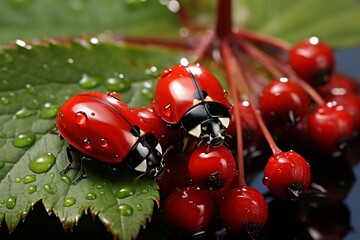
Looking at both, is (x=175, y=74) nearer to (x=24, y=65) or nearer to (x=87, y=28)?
(x=24, y=65)

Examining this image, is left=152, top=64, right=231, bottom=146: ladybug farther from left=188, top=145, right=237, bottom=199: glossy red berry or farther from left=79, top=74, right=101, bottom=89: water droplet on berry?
left=79, top=74, right=101, bottom=89: water droplet on berry

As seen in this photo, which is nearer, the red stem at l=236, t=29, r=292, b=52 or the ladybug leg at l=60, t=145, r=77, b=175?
the ladybug leg at l=60, t=145, r=77, b=175

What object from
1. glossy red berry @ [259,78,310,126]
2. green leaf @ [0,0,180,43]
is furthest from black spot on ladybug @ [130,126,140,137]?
green leaf @ [0,0,180,43]

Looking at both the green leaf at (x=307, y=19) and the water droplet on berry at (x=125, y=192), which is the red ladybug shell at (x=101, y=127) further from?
the green leaf at (x=307, y=19)

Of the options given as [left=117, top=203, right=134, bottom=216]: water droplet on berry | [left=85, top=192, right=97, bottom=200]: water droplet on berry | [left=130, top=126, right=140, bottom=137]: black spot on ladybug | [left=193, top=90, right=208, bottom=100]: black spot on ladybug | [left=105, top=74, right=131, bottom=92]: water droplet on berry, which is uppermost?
[left=193, top=90, right=208, bottom=100]: black spot on ladybug

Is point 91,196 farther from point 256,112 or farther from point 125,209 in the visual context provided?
point 256,112

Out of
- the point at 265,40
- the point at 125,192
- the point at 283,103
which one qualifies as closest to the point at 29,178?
the point at 125,192

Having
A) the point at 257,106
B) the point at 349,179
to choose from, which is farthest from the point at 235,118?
the point at 349,179
